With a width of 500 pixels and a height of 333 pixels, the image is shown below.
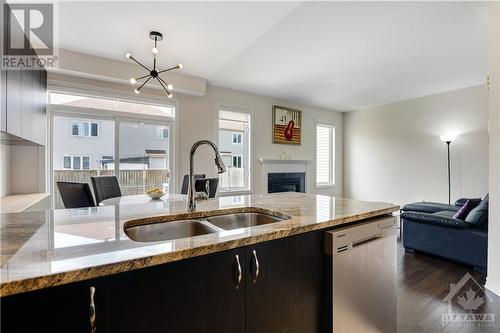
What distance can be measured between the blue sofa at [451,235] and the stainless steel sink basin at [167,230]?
3246 millimetres

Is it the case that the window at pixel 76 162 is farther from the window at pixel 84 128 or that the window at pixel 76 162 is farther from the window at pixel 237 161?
the window at pixel 237 161

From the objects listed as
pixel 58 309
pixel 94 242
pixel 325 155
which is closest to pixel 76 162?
pixel 94 242

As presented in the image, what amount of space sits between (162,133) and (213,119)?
102cm

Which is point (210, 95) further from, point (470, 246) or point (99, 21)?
point (470, 246)

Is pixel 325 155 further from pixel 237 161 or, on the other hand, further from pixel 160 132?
pixel 160 132

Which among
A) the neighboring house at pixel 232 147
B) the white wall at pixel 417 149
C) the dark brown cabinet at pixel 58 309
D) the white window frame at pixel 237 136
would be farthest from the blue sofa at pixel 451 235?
the dark brown cabinet at pixel 58 309

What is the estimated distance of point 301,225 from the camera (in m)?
1.21

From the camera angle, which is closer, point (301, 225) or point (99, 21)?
point (301, 225)

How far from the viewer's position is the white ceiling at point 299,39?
2.51 metres

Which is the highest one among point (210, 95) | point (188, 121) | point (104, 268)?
point (210, 95)

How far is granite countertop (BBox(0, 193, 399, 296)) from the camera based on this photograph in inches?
26.6

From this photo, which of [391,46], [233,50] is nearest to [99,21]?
[233,50]

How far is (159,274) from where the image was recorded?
2.76 feet

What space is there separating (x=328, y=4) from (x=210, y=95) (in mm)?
2972
